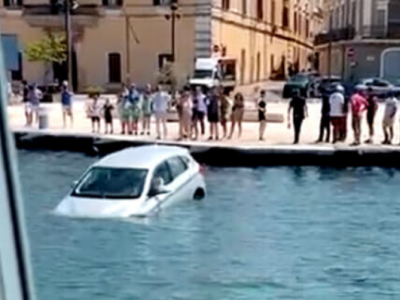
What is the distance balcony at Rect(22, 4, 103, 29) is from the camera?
42.6 metres

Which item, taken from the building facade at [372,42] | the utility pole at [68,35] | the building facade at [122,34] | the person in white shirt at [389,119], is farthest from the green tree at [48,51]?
the person in white shirt at [389,119]

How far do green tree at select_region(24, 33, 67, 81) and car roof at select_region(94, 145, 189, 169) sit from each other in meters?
22.9

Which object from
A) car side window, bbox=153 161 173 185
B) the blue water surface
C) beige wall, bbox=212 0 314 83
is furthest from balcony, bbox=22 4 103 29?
car side window, bbox=153 161 173 185

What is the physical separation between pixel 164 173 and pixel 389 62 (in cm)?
3697

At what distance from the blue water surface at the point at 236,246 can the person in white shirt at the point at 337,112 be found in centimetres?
320

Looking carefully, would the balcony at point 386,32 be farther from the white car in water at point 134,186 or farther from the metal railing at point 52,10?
the white car in water at point 134,186

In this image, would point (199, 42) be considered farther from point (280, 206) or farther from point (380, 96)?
point (280, 206)

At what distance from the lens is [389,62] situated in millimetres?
51875

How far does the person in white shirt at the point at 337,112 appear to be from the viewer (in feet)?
75.3

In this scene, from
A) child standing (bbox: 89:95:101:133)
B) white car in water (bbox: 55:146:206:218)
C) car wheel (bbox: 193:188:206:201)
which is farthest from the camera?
child standing (bbox: 89:95:101:133)

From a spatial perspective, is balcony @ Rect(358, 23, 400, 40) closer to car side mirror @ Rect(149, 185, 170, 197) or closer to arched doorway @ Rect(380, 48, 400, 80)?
arched doorway @ Rect(380, 48, 400, 80)

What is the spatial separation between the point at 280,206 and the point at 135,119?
9.27 meters

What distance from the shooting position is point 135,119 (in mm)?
25797

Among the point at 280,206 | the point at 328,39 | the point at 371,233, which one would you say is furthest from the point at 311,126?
the point at 328,39
